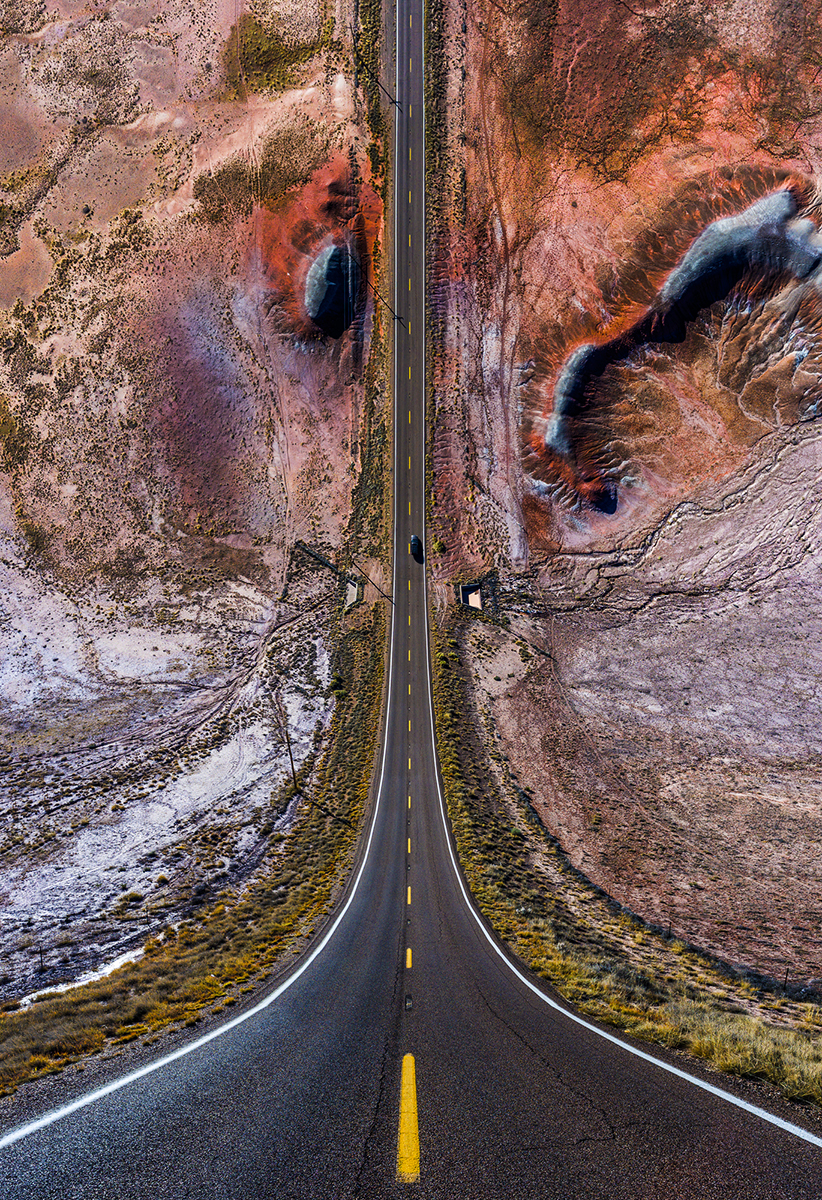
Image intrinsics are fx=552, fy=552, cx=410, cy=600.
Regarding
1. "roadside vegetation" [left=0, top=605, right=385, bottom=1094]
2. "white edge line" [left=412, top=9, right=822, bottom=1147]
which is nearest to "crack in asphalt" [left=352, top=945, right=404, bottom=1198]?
"white edge line" [left=412, top=9, right=822, bottom=1147]

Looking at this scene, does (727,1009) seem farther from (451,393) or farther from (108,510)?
(108,510)

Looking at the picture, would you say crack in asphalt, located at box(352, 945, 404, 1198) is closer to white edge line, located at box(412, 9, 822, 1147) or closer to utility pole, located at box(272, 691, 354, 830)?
white edge line, located at box(412, 9, 822, 1147)

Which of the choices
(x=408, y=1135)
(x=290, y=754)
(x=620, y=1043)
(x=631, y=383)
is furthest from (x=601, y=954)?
(x=631, y=383)

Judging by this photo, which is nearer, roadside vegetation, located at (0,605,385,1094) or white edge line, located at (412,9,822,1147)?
white edge line, located at (412,9,822,1147)

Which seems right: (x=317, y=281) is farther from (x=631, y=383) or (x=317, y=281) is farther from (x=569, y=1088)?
(x=569, y=1088)

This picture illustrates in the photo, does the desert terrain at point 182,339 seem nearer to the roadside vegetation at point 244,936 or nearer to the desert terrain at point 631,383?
the roadside vegetation at point 244,936

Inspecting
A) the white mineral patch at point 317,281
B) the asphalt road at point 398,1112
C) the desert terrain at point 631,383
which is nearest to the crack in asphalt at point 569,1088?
the asphalt road at point 398,1112

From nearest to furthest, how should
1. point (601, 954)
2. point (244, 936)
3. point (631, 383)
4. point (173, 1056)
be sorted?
1. point (173, 1056)
2. point (601, 954)
3. point (244, 936)
4. point (631, 383)
